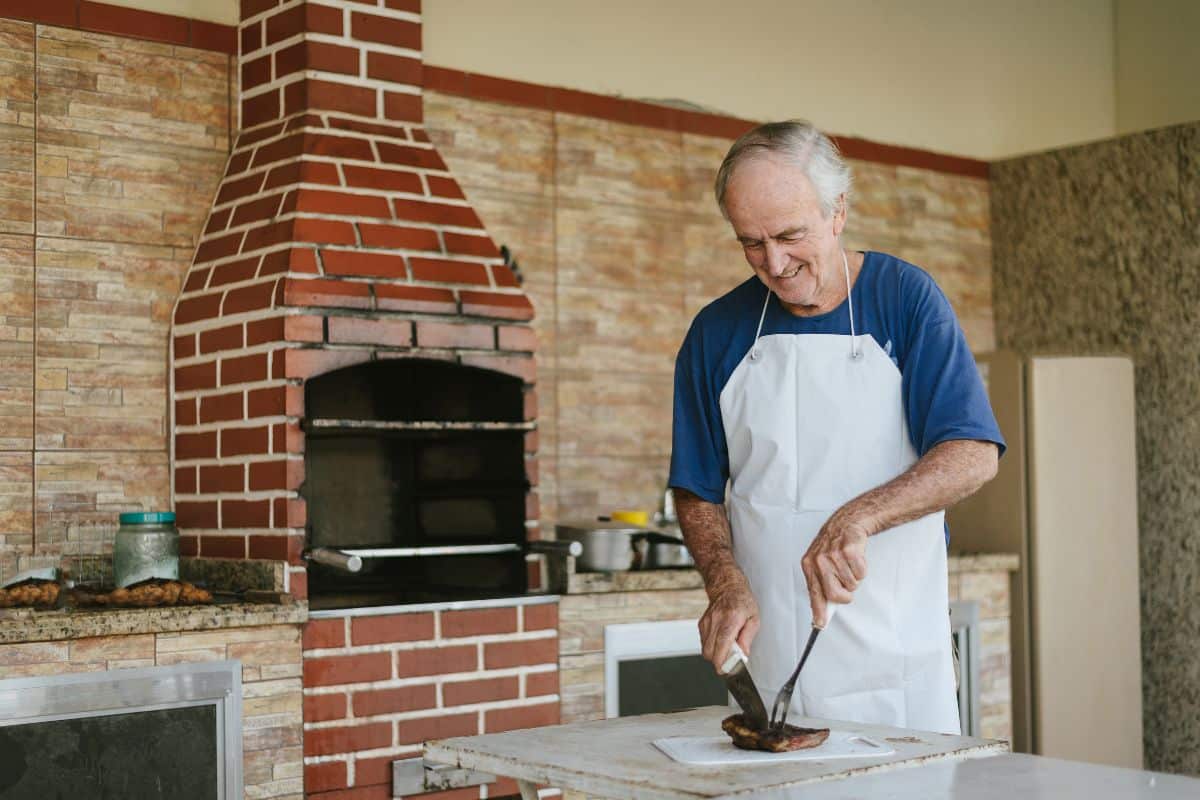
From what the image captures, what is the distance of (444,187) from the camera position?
13.1 ft

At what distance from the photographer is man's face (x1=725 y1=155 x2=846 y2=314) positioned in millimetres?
2359

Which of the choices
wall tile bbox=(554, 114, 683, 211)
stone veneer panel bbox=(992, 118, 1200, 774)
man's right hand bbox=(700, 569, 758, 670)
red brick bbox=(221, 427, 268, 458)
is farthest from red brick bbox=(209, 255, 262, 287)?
stone veneer panel bbox=(992, 118, 1200, 774)

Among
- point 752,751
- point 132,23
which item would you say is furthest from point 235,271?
point 752,751

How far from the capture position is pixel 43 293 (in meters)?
3.82

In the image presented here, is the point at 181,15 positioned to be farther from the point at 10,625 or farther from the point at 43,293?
the point at 10,625

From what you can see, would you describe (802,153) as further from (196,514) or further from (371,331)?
(196,514)

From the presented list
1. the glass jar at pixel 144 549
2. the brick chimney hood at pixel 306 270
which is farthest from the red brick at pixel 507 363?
the glass jar at pixel 144 549

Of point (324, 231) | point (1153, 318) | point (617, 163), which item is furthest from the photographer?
point (1153, 318)

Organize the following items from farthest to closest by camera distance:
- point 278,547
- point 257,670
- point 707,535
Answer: point 278,547 → point 257,670 → point 707,535

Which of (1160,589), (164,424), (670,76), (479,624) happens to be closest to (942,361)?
(479,624)

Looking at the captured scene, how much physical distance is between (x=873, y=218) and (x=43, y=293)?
3.00 meters

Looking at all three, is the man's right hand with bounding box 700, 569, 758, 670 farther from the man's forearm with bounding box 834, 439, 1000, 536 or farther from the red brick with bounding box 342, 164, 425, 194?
the red brick with bounding box 342, 164, 425, 194

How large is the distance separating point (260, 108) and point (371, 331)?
80 cm

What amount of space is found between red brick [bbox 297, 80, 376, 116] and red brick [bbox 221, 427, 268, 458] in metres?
0.87
